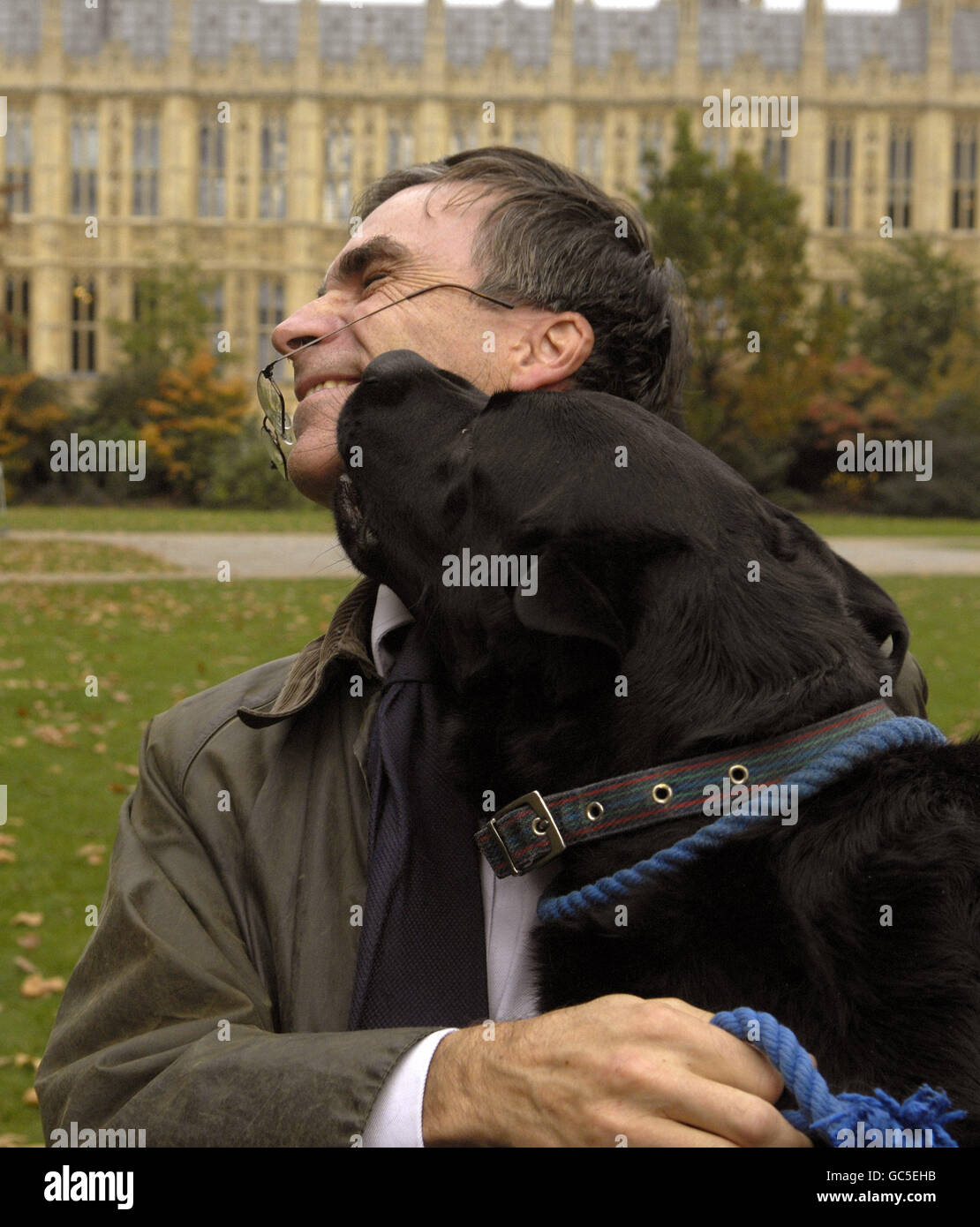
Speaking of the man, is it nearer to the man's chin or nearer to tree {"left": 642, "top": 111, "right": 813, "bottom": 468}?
the man's chin

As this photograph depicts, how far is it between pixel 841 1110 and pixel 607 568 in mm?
766

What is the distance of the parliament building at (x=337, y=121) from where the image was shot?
168ft

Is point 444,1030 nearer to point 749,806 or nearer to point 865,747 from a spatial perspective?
point 749,806

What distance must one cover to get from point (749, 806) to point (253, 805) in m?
0.74

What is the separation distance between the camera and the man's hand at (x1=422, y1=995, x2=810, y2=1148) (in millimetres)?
1459

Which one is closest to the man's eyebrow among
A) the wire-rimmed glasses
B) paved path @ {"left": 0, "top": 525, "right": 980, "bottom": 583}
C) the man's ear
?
the wire-rimmed glasses

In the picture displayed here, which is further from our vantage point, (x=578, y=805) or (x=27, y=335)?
(x=27, y=335)

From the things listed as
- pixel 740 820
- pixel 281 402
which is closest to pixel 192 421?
pixel 281 402

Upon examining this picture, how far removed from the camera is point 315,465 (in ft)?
7.55

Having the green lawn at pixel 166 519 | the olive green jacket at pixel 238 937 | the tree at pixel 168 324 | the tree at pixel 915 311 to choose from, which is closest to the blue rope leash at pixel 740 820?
the olive green jacket at pixel 238 937

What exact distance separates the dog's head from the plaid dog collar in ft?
0.10
